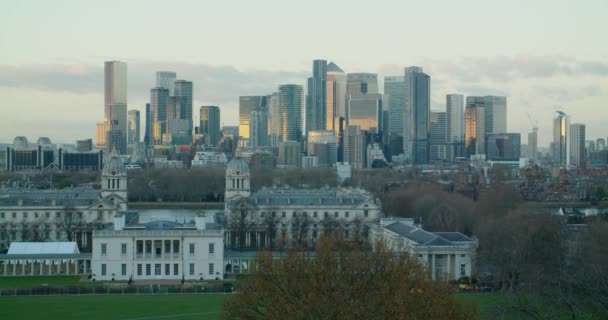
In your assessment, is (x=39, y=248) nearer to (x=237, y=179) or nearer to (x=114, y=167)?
(x=114, y=167)

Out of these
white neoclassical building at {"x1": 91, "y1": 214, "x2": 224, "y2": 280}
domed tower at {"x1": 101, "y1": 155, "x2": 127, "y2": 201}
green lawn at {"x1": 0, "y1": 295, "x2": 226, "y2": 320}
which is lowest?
green lawn at {"x1": 0, "y1": 295, "x2": 226, "y2": 320}

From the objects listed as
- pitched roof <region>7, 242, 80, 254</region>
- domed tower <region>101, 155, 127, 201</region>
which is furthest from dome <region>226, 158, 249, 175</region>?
pitched roof <region>7, 242, 80, 254</region>

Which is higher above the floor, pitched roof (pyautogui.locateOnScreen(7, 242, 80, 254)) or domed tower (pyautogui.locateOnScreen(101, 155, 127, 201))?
domed tower (pyautogui.locateOnScreen(101, 155, 127, 201))

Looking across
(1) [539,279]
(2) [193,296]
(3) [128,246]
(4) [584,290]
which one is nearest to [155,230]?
(3) [128,246]

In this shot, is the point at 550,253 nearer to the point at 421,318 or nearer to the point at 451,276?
the point at 451,276

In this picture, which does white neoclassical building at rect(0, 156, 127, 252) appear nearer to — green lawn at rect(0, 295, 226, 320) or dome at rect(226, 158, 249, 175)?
dome at rect(226, 158, 249, 175)

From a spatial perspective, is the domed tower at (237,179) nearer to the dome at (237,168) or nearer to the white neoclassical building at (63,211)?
the dome at (237,168)
